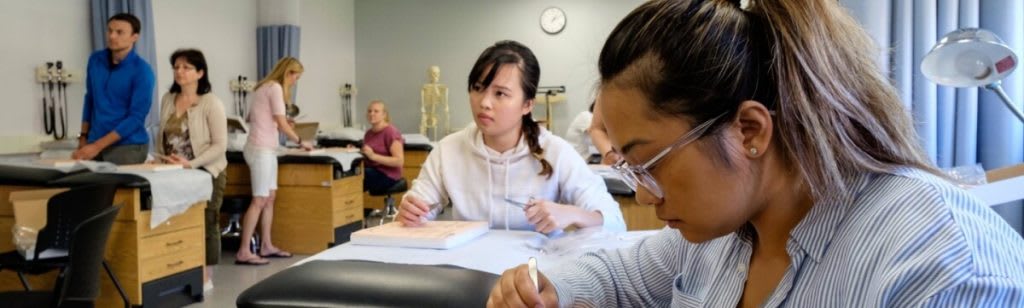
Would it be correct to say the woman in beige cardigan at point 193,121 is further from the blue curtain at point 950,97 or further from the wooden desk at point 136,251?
the blue curtain at point 950,97

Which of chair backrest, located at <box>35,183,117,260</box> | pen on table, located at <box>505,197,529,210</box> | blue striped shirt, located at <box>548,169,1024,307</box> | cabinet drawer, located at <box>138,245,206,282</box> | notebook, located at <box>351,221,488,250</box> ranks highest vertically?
blue striped shirt, located at <box>548,169,1024,307</box>

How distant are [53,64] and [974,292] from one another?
546 centimetres

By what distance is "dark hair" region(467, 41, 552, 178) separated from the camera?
1.99 meters

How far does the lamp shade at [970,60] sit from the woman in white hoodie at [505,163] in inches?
31.7

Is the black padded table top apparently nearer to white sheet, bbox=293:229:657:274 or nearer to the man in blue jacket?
white sheet, bbox=293:229:657:274

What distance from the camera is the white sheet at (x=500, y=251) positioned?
4.53 feet

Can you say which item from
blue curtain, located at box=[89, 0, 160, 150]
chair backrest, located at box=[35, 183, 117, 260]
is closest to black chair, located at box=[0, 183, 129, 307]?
chair backrest, located at box=[35, 183, 117, 260]

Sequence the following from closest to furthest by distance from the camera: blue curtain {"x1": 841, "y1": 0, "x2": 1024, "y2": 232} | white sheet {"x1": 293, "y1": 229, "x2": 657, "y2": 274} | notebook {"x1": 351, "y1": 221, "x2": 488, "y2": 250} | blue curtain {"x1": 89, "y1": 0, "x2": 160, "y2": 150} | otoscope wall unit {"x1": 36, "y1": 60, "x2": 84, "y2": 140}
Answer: white sheet {"x1": 293, "y1": 229, "x2": 657, "y2": 274} → notebook {"x1": 351, "y1": 221, "x2": 488, "y2": 250} → blue curtain {"x1": 841, "y1": 0, "x2": 1024, "y2": 232} → otoscope wall unit {"x1": 36, "y1": 60, "x2": 84, "y2": 140} → blue curtain {"x1": 89, "y1": 0, "x2": 160, "y2": 150}

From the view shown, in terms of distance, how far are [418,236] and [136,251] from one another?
2.30 m

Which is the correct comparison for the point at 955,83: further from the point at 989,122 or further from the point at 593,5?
the point at 593,5

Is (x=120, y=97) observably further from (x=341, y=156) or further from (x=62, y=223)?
(x=341, y=156)

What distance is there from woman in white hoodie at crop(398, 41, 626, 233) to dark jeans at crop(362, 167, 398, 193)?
3803 mm

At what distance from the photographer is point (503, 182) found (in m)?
2.01

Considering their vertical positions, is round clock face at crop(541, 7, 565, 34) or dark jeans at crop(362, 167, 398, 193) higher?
round clock face at crop(541, 7, 565, 34)
